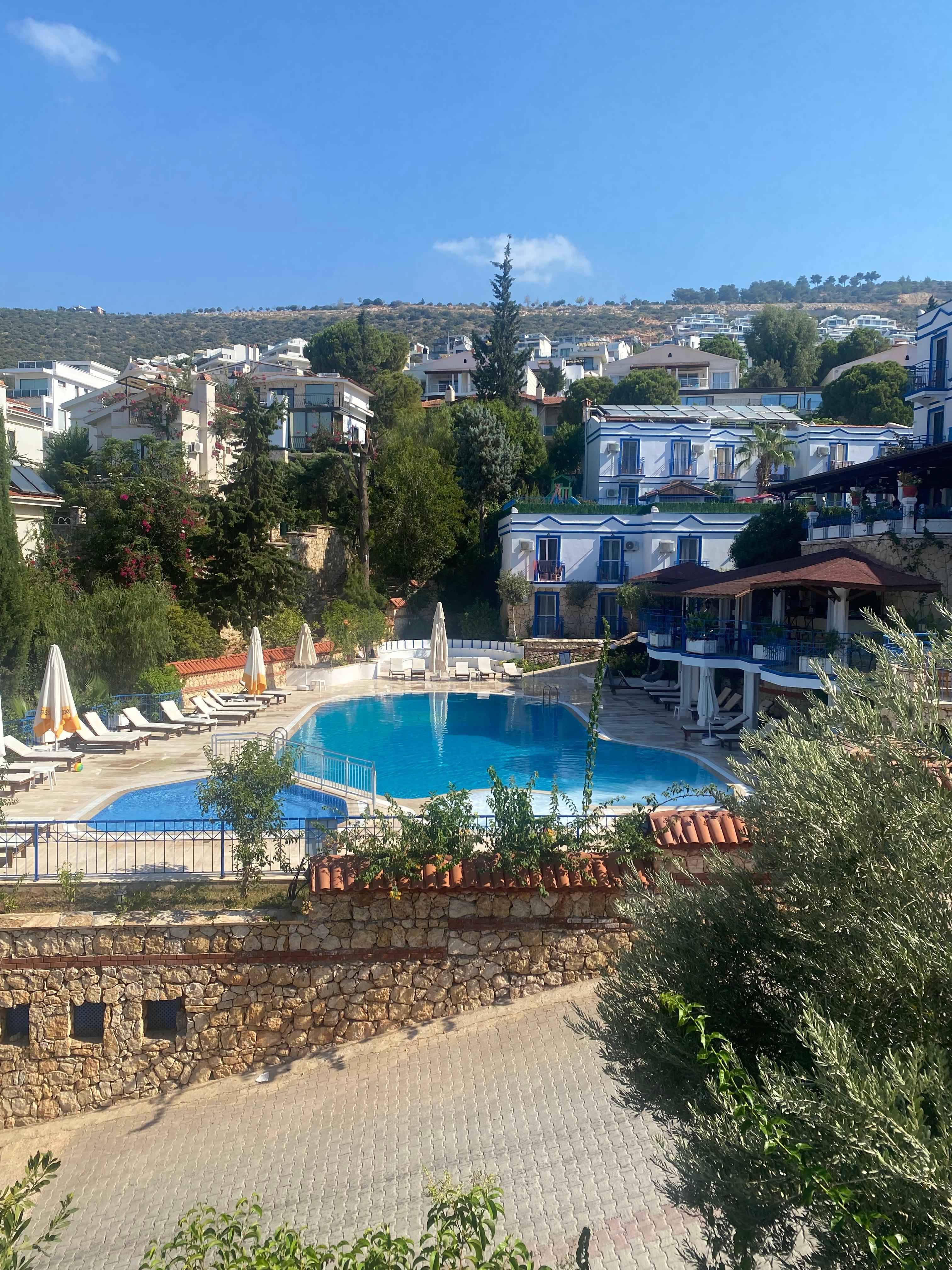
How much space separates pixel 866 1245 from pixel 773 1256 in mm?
897

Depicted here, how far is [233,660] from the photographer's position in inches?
1043

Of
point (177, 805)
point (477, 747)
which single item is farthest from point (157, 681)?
point (477, 747)

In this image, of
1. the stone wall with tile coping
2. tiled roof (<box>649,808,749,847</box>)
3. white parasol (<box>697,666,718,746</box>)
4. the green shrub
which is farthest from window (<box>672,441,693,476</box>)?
the stone wall with tile coping

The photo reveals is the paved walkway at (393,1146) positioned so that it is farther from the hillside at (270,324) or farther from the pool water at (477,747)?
the hillside at (270,324)

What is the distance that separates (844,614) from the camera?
18547 millimetres

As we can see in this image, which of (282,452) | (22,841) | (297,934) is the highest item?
(282,452)

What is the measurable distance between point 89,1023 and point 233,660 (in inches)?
674

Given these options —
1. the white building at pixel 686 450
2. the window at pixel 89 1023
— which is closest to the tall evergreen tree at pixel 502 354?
the white building at pixel 686 450

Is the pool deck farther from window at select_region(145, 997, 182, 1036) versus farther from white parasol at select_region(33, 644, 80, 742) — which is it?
window at select_region(145, 997, 182, 1036)

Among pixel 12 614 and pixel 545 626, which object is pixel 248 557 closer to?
pixel 12 614

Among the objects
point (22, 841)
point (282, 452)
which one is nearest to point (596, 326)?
point (282, 452)

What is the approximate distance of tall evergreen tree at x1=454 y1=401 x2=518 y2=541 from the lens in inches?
1592

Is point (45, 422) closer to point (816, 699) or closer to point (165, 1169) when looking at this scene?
point (165, 1169)

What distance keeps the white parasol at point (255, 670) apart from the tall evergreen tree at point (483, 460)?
60.6 feet
